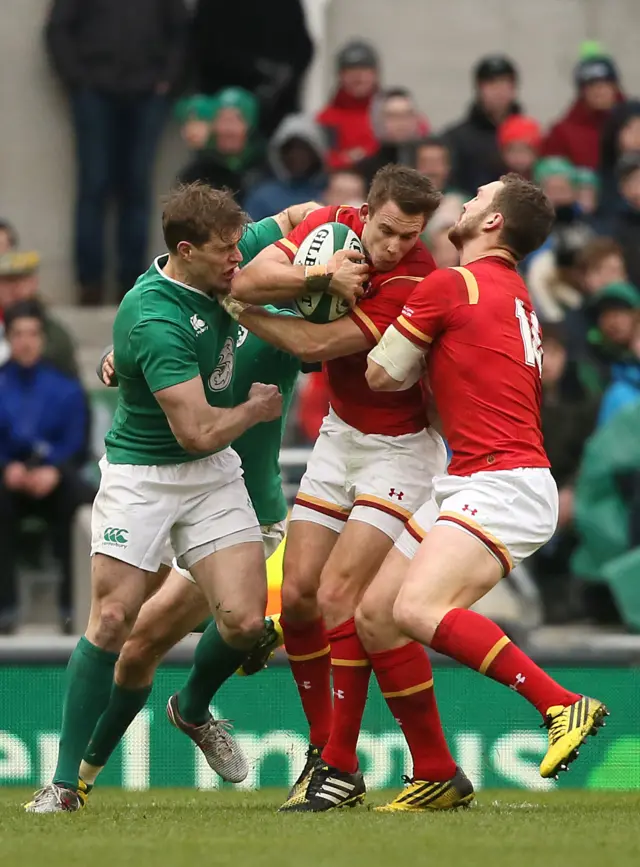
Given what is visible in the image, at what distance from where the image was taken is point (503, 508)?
6.72m

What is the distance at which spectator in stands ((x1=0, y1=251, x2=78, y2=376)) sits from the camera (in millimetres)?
11180

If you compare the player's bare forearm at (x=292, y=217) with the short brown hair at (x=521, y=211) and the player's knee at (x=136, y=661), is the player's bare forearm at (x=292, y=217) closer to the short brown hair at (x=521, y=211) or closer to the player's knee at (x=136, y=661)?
the short brown hair at (x=521, y=211)

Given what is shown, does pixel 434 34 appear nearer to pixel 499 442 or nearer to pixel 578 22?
pixel 578 22

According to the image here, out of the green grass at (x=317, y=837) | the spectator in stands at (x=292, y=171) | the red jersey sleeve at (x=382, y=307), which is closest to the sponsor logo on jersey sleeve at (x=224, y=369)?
the red jersey sleeve at (x=382, y=307)

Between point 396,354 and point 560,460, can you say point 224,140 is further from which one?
point 396,354

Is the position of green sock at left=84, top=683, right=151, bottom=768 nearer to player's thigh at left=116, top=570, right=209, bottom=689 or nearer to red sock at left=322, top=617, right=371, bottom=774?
player's thigh at left=116, top=570, right=209, bottom=689

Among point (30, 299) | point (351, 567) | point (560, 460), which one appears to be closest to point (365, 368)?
point (351, 567)

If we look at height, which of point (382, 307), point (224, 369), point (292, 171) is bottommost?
point (292, 171)

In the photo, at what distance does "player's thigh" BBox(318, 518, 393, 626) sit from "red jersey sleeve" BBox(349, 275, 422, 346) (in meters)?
0.71

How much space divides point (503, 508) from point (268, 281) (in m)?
1.17

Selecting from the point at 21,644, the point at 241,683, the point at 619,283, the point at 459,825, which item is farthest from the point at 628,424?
the point at 459,825

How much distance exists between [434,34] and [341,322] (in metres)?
8.42

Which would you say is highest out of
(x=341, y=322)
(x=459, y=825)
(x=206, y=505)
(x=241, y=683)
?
(x=341, y=322)

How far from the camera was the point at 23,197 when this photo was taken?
1384 cm
